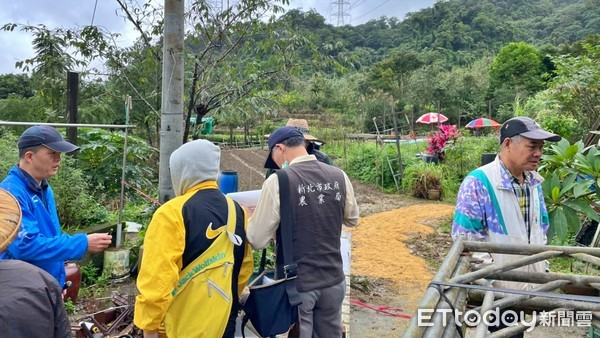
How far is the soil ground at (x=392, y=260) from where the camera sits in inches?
173

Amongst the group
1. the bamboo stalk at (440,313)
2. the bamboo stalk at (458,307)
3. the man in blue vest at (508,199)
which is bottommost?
the bamboo stalk at (458,307)

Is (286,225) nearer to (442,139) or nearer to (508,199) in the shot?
(508,199)

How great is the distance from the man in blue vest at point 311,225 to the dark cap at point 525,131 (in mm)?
881

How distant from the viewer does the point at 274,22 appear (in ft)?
14.3

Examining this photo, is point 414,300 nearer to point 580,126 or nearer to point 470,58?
point 580,126

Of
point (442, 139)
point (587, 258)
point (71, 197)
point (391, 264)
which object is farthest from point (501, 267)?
point (442, 139)

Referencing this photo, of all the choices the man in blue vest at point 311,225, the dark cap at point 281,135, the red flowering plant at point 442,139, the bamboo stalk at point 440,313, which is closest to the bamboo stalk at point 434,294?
the bamboo stalk at point 440,313

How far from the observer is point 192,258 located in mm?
1908

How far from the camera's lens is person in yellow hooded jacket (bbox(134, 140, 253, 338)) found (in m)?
1.79

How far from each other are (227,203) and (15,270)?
3.19ft

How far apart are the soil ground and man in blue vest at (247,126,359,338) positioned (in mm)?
2008

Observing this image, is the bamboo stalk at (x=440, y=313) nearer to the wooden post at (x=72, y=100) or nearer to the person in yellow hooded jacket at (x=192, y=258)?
the person in yellow hooded jacket at (x=192, y=258)

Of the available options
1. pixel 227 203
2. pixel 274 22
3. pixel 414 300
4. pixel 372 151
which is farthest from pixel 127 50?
pixel 372 151

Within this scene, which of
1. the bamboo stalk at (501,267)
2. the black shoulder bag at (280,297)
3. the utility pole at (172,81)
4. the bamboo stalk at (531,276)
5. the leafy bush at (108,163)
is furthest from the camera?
the leafy bush at (108,163)
